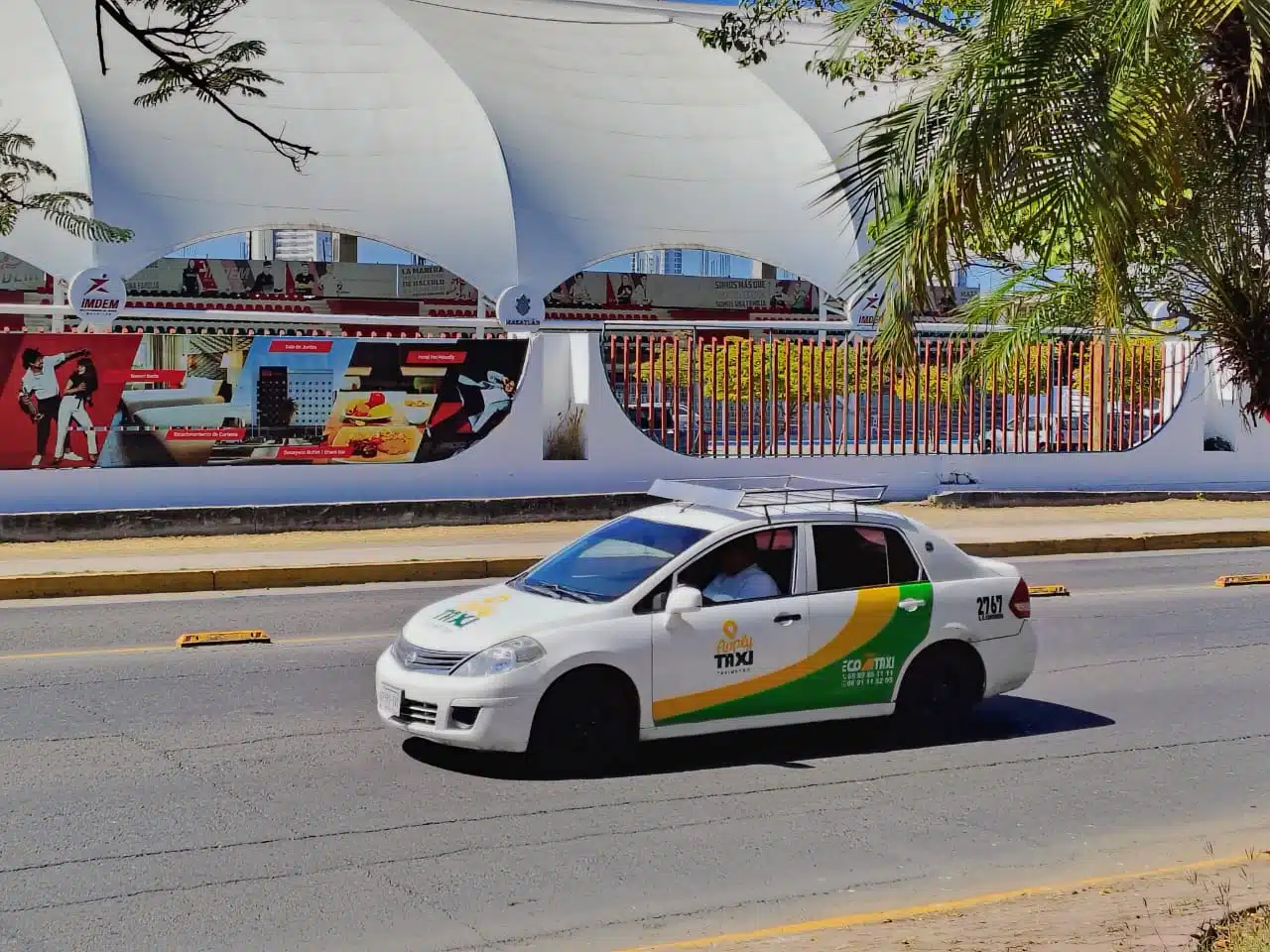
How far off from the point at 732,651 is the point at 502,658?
1.41 meters

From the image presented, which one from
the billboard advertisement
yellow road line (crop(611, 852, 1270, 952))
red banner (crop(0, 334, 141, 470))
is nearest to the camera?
yellow road line (crop(611, 852, 1270, 952))

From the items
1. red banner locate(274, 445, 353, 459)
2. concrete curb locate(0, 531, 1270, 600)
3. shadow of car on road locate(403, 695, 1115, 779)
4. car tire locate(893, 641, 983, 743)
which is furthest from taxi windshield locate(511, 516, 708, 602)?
red banner locate(274, 445, 353, 459)

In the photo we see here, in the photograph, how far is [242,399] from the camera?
1944cm

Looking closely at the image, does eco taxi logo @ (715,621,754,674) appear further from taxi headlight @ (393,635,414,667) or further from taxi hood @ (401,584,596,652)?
taxi headlight @ (393,635,414,667)

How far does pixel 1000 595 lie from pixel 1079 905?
3.60 meters

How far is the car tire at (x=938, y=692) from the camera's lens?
9.34 m

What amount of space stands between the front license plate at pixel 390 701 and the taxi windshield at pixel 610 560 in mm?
1082

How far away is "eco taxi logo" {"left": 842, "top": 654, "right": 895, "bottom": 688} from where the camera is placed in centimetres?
902

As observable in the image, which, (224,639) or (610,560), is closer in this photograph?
(610,560)

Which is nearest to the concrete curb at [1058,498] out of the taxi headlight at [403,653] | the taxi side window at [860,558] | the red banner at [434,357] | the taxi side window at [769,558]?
the red banner at [434,357]

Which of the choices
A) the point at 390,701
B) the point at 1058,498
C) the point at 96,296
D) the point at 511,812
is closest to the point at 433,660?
the point at 390,701

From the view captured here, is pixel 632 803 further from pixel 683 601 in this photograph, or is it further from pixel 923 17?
pixel 923 17

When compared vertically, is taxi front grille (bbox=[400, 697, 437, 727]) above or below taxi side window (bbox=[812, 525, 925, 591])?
below

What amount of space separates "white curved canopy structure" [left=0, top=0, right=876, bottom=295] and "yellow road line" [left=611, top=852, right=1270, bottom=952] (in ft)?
95.1
